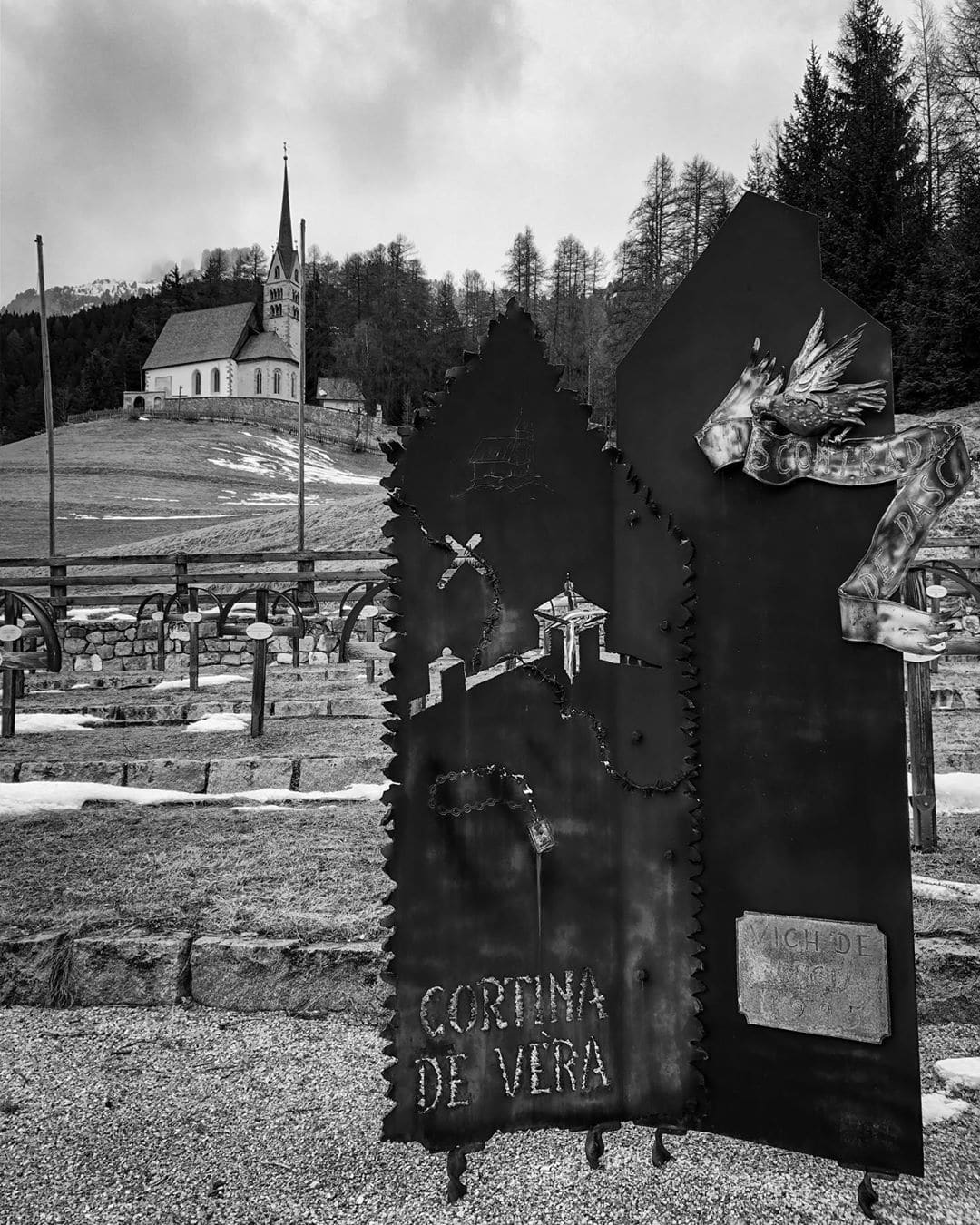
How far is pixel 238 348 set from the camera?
6334cm

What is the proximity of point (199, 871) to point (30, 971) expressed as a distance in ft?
2.55

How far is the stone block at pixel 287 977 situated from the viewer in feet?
9.09

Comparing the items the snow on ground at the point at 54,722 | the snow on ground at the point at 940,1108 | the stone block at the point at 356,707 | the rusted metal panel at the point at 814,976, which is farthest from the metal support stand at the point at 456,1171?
the snow on ground at the point at 54,722

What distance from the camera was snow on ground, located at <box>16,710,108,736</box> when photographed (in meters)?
6.50

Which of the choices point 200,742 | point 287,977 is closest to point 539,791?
point 287,977

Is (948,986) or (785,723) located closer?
(785,723)

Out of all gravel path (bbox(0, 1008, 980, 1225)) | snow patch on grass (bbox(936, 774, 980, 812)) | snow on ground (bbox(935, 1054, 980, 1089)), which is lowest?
gravel path (bbox(0, 1008, 980, 1225))

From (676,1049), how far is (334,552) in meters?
11.5

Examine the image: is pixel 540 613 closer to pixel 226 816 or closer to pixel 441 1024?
pixel 441 1024

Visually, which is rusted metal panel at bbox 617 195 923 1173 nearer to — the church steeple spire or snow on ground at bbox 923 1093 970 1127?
snow on ground at bbox 923 1093 970 1127

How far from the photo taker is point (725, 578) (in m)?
1.92

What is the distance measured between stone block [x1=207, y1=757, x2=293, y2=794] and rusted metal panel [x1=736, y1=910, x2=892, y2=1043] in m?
3.65

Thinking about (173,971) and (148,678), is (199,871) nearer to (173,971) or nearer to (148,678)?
(173,971)

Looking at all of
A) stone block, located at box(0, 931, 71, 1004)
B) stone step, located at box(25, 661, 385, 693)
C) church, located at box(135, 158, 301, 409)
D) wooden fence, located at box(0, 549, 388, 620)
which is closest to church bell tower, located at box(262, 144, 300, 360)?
church, located at box(135, 158, 301, 409)
